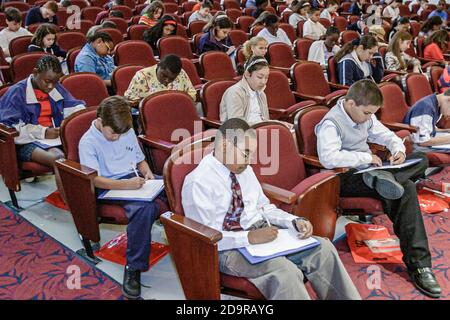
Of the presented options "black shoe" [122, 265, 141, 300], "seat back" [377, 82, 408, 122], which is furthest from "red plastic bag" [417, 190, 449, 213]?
"black shoe" [122, 265, 141, 300]

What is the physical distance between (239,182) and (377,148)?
130 centimetres

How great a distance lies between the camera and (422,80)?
3959mm

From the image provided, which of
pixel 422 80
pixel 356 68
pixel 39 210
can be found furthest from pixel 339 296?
pixel 356 68

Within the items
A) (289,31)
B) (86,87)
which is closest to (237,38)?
(289,31)

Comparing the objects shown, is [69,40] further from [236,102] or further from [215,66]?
[236,102]

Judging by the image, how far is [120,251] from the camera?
253 centimetres

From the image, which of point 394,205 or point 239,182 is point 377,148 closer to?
point 394,205

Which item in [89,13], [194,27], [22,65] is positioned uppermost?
[89,13]

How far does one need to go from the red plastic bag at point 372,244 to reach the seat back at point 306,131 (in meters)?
0.48

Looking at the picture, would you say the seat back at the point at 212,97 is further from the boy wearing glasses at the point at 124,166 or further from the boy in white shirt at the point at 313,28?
the boy in white shirt at the point at 313,28

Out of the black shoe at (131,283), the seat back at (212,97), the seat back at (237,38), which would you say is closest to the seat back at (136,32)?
the seat back at (237,38)

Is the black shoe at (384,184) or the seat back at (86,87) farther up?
the seat back at (86,87)

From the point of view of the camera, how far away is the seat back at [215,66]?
14.3 ft

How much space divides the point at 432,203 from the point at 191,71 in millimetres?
2135
